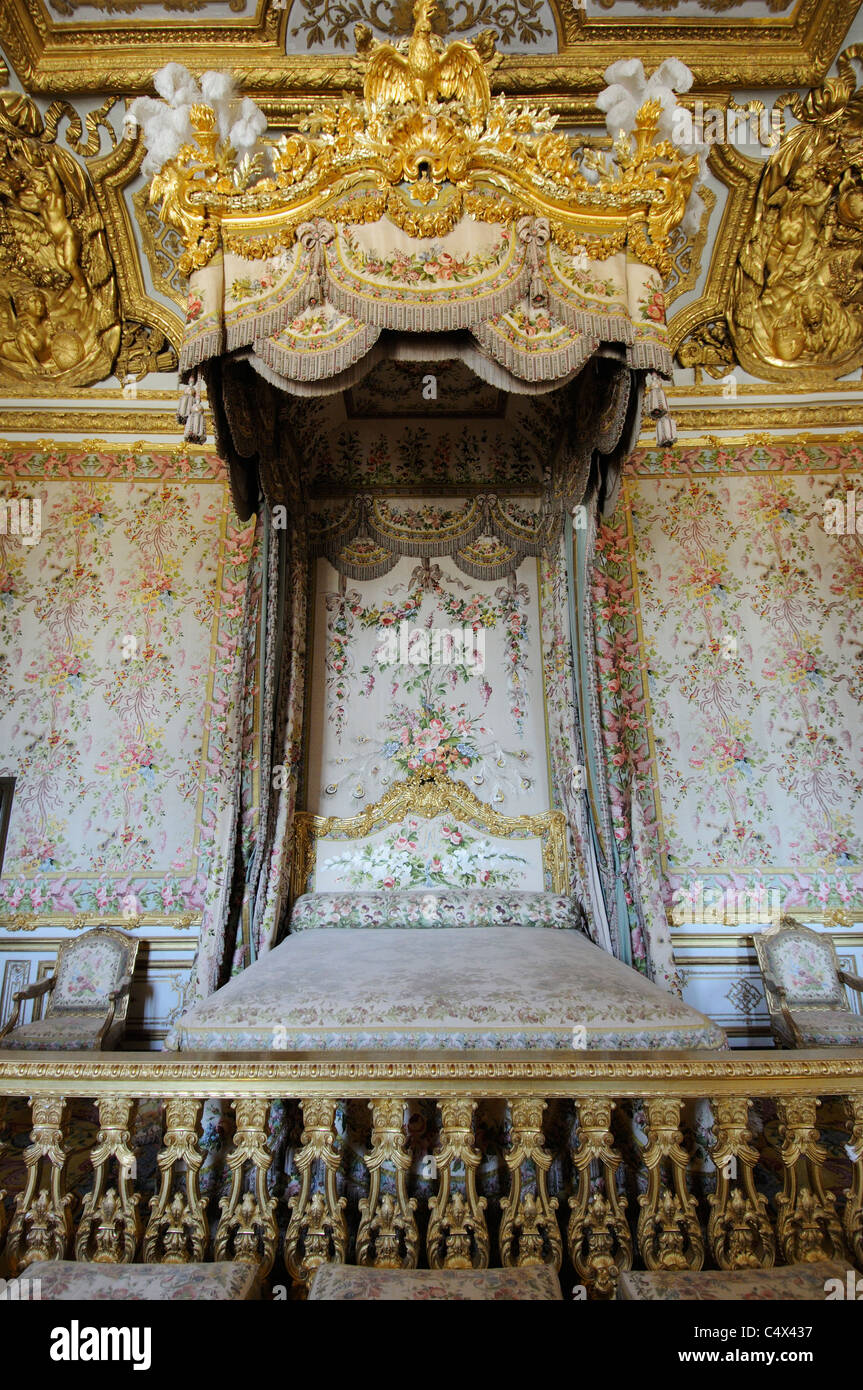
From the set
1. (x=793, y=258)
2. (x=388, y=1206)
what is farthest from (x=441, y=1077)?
(x=793, y=258)

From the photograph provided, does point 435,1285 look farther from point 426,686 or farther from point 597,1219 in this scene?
point 426,686

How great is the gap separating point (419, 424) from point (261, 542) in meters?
1.42

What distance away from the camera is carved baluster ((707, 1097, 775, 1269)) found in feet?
5.47

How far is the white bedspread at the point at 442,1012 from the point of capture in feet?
7.06

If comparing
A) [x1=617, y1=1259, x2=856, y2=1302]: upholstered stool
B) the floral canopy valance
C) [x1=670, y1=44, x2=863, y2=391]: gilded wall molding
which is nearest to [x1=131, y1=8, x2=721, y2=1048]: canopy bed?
the floral canopy valance

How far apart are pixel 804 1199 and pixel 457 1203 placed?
81 cm

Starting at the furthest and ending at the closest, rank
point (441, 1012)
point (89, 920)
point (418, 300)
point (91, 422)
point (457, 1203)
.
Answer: point (91, 422), point (89, 920), point (418, 300), point (441, 1012), point (457, 1203)

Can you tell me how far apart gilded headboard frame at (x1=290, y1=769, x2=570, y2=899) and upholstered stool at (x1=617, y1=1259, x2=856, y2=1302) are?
7.94ft

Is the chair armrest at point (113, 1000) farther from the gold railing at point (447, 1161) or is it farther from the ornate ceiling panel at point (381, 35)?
the ornate ceiling panel at point (381, 35)

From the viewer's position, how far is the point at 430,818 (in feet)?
13.0

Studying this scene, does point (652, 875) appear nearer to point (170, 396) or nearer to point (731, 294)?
point (731, 294)

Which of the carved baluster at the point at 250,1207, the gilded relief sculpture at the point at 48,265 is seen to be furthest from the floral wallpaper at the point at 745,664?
the gilded relief sculpture at the point at 48,265

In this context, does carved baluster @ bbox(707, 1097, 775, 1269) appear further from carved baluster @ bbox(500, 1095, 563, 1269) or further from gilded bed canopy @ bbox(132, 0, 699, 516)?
gilded bed canopy @ bbox(132, 0, 699, 516)

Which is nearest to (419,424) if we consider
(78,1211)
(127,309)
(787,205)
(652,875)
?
(127,309)
